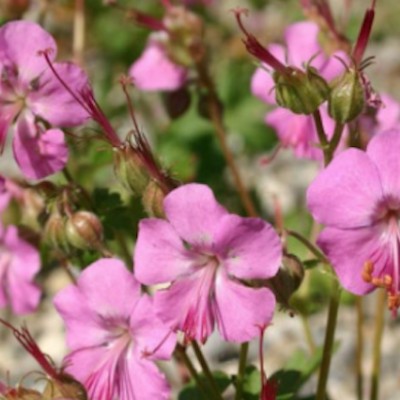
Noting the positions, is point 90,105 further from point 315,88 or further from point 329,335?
point 329,335

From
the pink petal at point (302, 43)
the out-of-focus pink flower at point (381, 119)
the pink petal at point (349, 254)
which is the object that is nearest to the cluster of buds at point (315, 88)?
the pink petal at point (349, 254)

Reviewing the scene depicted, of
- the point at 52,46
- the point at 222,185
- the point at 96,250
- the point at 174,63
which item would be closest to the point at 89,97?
the point at 52,46

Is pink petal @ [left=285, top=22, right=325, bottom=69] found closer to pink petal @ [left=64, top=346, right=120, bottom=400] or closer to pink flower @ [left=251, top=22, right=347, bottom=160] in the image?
pink flower @ [left=251, top=22, right=347, bottom=160]

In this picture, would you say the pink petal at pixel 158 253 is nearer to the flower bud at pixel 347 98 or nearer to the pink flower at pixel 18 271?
the flower bud at pixel 347 98

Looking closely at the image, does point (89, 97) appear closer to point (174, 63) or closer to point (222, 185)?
point (174, 63)

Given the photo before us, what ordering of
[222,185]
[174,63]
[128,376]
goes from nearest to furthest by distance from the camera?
[128,376] < [174,63] < [222,185]

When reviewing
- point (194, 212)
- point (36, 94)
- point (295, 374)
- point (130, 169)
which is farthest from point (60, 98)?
point (295, 374)
